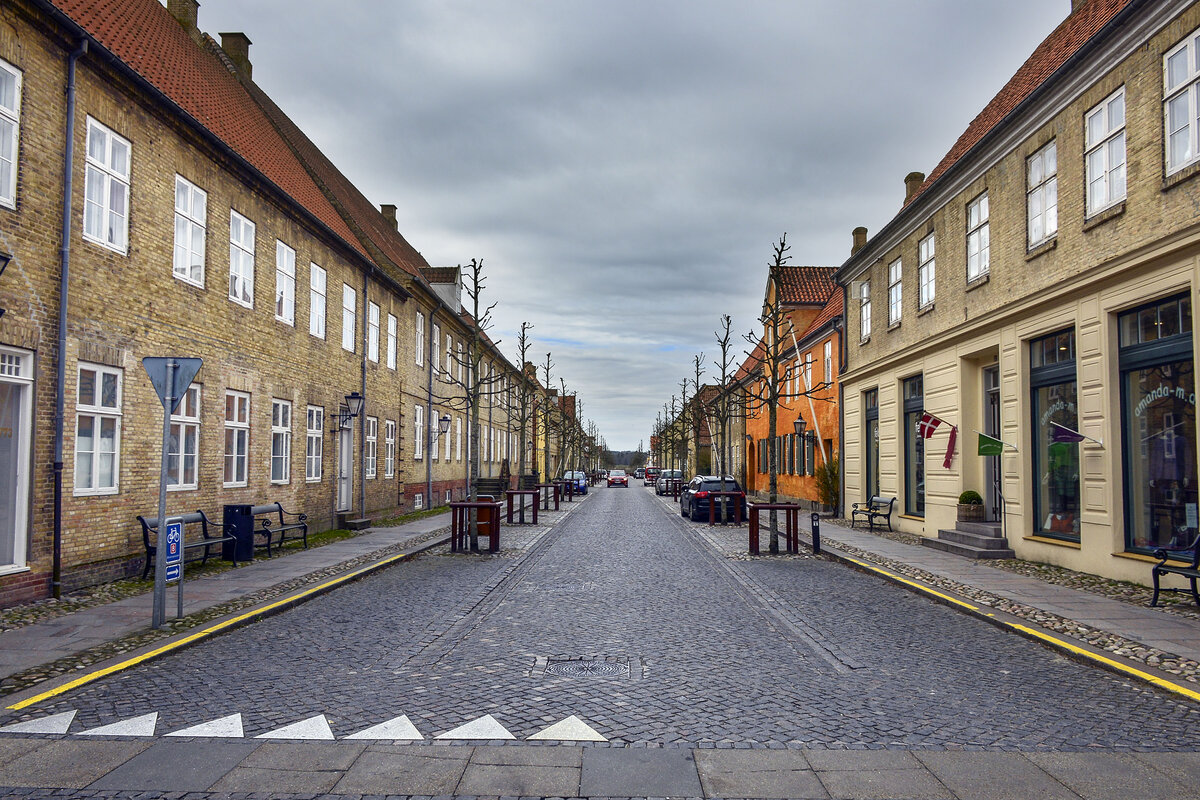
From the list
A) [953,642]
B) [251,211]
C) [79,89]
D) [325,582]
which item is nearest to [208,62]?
[251,211]

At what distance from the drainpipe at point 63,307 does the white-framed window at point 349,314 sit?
1187 cm

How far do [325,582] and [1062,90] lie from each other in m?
13.3

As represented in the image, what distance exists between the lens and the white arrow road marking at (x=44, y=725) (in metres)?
5.50

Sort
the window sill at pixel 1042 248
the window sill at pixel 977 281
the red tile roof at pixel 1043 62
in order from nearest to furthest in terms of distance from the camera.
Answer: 1. the window sill at pixel 1042 248
2. the red tile roof at pixel 1043 62
3. the window sill at pixel 977 281

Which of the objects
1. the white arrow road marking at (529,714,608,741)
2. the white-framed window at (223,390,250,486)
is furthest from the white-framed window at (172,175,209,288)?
the white arrow road marking at (529,714,608,741)

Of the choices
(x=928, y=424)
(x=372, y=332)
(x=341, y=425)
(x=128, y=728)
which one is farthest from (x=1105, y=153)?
(x=372, y=332)

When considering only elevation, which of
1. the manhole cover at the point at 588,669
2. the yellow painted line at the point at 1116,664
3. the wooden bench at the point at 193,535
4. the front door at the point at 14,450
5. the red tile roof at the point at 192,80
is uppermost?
the red tile roof at the point at 192,80

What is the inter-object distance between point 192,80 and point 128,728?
1507 centimetres

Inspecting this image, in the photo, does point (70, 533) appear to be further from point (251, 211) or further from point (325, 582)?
point (251, 211)

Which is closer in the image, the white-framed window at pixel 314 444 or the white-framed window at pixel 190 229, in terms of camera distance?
the white-framed window at pixel 190 229

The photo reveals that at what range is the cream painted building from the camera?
432 inches

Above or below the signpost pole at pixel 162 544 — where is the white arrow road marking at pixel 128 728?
below

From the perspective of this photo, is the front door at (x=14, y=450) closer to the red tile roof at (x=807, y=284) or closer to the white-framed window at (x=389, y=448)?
the white-framed window at (x=389, y=448)

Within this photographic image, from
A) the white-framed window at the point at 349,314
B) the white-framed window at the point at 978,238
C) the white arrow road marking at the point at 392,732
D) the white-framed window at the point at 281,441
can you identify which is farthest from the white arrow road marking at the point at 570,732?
the white-framed window at the point at 349,314
